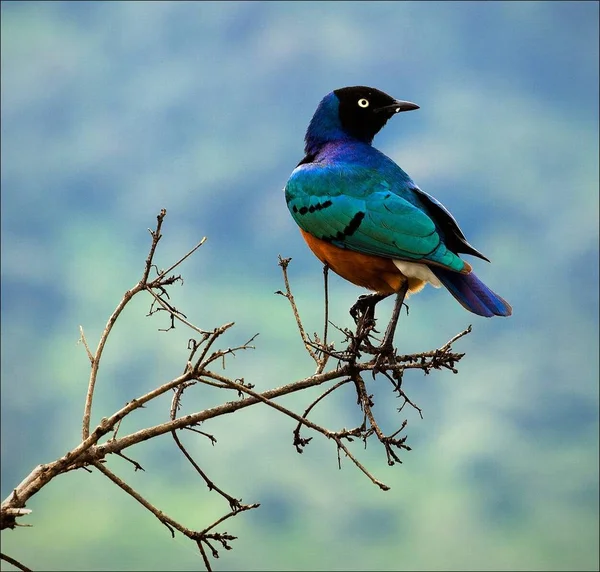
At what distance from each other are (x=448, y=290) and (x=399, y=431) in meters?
1.36

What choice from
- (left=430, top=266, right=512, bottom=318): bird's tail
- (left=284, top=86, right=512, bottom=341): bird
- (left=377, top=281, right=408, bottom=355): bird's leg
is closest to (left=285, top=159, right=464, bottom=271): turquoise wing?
(left=284, top=86, right=512, bottom=341): bird

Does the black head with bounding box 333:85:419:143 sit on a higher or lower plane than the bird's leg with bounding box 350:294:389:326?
higher

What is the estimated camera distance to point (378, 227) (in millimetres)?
5969

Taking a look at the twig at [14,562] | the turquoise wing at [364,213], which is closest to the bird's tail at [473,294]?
the turquoise wing at [364,213]

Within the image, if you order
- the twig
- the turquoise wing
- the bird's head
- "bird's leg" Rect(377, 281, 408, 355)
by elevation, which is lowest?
the twig

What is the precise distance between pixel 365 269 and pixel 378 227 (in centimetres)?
34

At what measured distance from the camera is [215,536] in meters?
4.66

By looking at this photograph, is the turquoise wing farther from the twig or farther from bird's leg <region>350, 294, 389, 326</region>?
the twig

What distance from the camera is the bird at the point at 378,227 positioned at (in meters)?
5.76

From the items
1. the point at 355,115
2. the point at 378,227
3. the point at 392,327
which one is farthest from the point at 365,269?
the point at 355,115

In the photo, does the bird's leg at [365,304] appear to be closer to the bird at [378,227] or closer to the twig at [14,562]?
the bird at [378,227]

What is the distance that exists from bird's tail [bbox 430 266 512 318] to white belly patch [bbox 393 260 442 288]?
0.05m

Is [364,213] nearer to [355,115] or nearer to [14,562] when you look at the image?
[355,115]

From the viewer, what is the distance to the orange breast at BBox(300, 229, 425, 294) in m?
6.02
